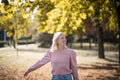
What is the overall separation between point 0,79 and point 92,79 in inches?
167

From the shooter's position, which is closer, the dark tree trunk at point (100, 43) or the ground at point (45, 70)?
the ground at point (45, 70)

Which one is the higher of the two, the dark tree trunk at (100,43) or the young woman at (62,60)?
the young woman at (62,60)

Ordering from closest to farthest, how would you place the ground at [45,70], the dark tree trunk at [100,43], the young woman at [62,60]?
the young woman at [62,60] → the ground at [45,70] → the dark tree trunk at [100,43]

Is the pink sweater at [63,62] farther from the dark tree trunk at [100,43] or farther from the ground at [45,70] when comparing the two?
the dark tree trunk at [100,43]

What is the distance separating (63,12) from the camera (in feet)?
55.6

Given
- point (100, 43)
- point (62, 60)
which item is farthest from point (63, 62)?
point (100, 43)

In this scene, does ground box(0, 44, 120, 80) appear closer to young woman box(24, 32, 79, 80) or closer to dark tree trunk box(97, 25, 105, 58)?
dark tree trunk box(97, 25, 105, 58)

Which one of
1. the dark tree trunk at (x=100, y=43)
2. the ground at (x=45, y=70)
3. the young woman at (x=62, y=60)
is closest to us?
the young woman at (x=62, y=60)

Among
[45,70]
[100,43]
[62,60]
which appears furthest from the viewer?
[100,43]

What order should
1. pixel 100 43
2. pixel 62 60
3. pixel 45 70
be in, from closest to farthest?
pixel 62 60 < pixel 45 70 < pixel 100 43

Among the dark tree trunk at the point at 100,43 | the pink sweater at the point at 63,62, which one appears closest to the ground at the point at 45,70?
the dark tree trunk at the point at 100,43

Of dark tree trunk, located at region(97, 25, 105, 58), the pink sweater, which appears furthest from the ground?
the pink sweater

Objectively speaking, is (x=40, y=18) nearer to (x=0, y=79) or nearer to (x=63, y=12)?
(x=63, y=12)

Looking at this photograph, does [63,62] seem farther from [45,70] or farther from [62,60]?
[45,70]
